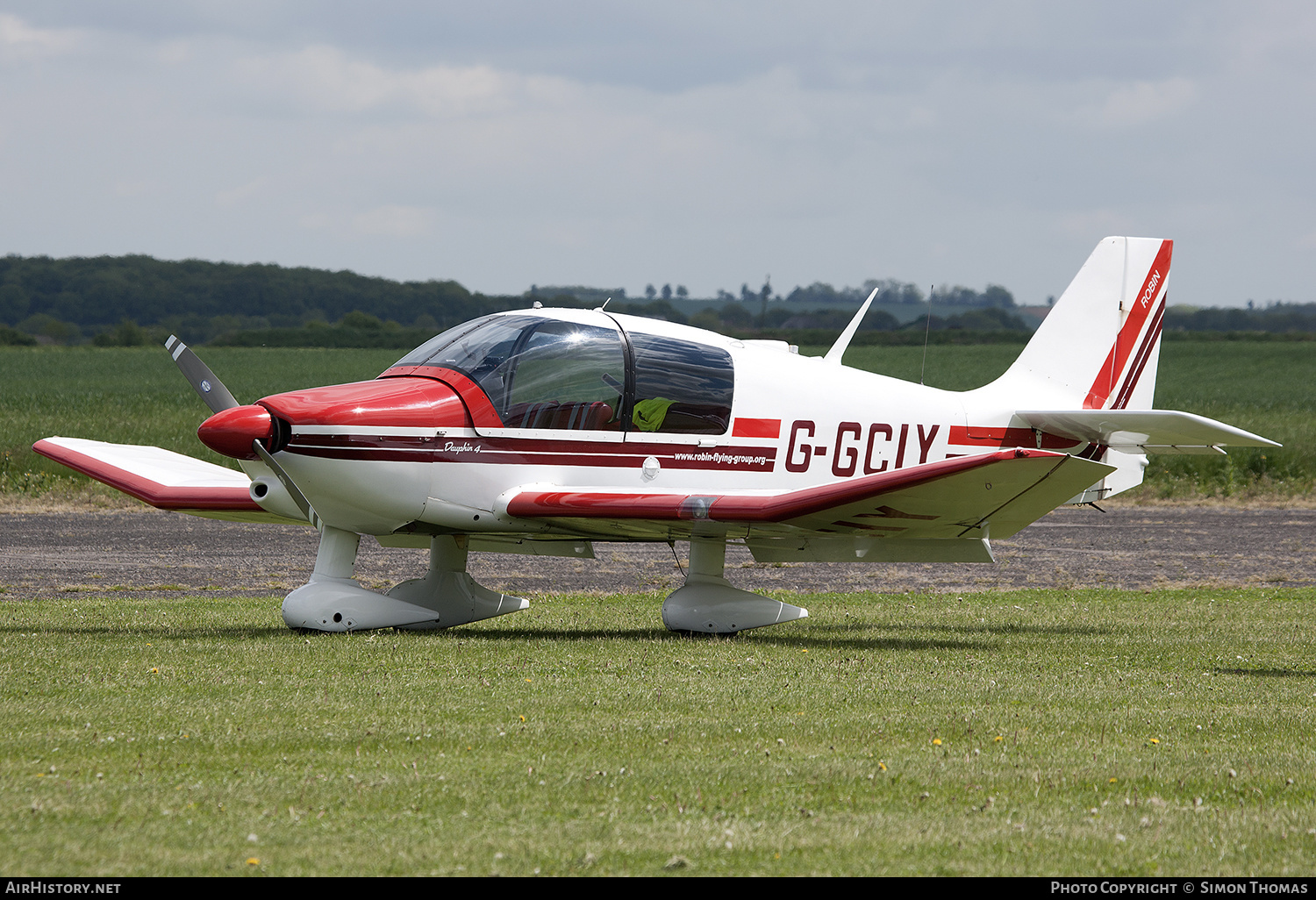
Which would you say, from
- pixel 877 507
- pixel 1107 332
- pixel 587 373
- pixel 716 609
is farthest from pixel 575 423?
pixel 1107 332

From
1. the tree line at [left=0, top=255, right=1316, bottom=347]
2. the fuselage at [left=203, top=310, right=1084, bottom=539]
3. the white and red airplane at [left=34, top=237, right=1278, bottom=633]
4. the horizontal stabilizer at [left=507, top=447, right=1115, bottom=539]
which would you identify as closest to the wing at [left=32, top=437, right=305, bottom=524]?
the white and red airplane at [left=34, top=237, right=1278, bottom=633]

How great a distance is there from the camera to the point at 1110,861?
4.73 meters

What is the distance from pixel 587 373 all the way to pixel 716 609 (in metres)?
2.13

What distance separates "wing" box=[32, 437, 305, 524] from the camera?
37.6 ft

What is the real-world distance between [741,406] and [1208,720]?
14.2 ft

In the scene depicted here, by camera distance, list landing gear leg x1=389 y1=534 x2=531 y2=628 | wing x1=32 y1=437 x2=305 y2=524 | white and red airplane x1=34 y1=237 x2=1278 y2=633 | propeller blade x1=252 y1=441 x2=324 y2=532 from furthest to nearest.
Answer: wing x1=32 y1=437 x2=305 y2=524
landing gear leg x1=389 y1=534 x2=531 y2=628
white and red airplane x1=34 y1=237 x2=1278 y2=633
propeller blade x1=252 y1=441 x2=324 y2=532

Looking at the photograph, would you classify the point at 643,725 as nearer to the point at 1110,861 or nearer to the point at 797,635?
the point at 1110,861

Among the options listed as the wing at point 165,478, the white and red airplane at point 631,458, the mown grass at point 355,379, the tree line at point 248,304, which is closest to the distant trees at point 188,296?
the tree line at point 248,304

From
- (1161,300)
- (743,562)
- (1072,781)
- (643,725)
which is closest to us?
(1072,781)

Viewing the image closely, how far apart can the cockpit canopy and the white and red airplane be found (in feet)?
0.05

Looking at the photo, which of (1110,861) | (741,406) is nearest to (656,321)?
(741,406)

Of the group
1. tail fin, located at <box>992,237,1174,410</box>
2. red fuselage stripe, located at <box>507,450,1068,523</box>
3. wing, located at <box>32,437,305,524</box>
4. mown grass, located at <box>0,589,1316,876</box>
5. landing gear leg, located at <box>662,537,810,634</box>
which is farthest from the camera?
tail fin, located at <box>992,237,1174,410</box>

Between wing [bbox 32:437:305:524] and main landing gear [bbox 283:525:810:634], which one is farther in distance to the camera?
wing [bbox 32:437:305:524]

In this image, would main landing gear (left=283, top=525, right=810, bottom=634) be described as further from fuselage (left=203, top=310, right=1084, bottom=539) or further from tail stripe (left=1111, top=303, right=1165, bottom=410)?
tail stripe (left=1111, top=303, right=1165, bottom=410)
